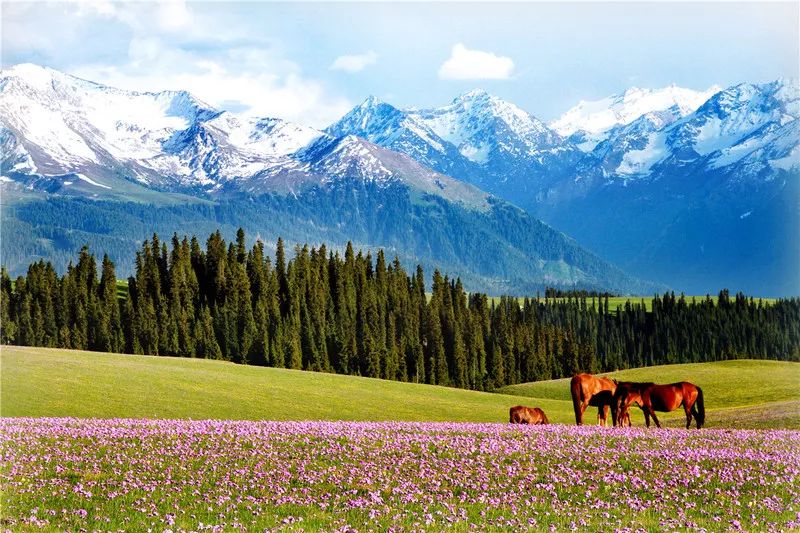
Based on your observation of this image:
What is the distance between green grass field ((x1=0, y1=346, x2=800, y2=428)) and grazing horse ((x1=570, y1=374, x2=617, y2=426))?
14.0 m

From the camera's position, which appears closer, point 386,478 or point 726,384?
point 386,478

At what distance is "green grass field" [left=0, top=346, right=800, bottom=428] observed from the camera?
60.3 metres

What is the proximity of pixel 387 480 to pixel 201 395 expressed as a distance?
48.0 meters

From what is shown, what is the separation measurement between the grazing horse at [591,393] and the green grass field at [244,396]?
14.0m

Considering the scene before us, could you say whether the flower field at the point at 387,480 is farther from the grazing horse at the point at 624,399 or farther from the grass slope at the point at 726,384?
the grass slope at the point at 726,384

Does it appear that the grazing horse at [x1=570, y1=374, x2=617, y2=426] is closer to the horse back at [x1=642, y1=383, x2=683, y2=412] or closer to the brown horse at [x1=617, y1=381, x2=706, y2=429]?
the brown horse at [x1=617, y1=381, x2=706, y2=429]

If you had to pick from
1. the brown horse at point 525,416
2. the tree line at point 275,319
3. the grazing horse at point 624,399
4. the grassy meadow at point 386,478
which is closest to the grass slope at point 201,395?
the brown horse at point 525,416

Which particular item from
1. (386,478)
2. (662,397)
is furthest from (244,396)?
(386,478)

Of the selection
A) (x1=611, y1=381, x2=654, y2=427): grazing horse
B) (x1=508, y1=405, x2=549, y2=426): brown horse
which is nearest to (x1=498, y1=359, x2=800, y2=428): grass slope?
(x1=508, y1=405, x2=549, y2=426): brown horse

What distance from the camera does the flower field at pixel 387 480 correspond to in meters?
19.5

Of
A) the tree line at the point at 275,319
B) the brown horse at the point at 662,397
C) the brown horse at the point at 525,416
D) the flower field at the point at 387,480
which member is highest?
the tree line at the point at 275,319

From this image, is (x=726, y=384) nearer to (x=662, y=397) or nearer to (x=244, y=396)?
(x=244, y=396)

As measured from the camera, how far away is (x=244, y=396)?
233ft

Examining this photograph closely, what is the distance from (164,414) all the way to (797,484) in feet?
147
